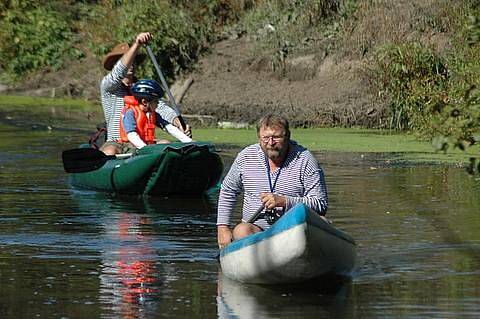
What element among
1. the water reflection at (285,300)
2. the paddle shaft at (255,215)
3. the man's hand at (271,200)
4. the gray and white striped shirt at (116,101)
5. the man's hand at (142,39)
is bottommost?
the water reflection at (285,300)

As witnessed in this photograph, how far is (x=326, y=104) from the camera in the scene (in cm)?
2900

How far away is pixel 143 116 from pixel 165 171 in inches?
30.7

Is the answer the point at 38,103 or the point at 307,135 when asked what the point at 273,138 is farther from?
the point at 38,103

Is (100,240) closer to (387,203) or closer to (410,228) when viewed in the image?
(410,228)

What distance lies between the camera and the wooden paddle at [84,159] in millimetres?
18031

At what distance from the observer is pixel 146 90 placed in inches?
687

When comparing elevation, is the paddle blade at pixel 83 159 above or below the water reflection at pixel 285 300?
above

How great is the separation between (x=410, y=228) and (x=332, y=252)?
403 centimetres

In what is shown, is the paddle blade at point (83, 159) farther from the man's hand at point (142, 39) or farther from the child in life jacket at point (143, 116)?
the man's hand at point (142, 39)

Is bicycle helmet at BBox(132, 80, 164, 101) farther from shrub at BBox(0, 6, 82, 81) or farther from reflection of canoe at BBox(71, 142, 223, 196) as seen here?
shrub at BBox(0, 6, 82, 81)

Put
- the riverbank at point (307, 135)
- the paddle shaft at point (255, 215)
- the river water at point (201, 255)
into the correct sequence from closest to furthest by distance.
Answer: the river water at point (201, 255)
the paddle shaft at point (255, 215)
the riverbank at point (307, 135)

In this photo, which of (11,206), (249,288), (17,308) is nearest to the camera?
(17,308)

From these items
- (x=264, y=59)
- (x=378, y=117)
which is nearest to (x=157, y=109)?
(x=378, y=117)

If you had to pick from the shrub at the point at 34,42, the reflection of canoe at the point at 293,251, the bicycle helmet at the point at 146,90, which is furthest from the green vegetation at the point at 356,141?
the shrub at the point at 34,42
